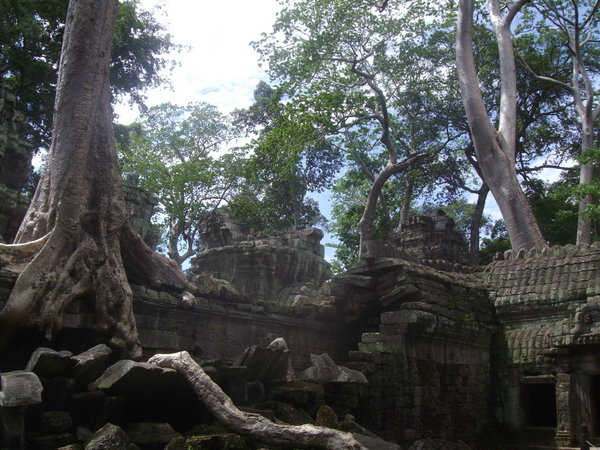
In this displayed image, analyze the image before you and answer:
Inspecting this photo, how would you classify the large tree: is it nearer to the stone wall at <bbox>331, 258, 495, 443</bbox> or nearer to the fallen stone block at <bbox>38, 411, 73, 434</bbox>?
the stone wall at <bbox>331, 258, 495, 443</bbox>

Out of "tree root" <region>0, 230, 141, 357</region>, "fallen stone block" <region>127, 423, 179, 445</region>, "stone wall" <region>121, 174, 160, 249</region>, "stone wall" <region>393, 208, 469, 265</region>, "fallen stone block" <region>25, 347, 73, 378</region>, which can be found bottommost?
"fallen stone block" <region>127, 423, 179, 445</region>

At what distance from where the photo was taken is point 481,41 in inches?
963

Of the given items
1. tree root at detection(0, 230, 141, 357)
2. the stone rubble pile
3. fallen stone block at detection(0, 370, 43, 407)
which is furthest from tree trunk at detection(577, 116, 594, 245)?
fallen stone block at detection(0, 370, 43, 407)

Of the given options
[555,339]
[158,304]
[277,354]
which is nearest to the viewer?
[277,354]

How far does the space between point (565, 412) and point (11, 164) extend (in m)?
11.2

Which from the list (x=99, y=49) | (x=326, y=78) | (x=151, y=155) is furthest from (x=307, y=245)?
(x=151, y=155)

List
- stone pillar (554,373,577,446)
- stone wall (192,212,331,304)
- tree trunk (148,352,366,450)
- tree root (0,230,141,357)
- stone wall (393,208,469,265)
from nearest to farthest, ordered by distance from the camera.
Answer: tree trunk (148,352,366,450) < tree root (0,230,141,357) < stone pillar (554,373,577,446) < stone wall (192,212,331,304) < stone wall (393,208,469,265)

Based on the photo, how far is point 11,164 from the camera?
12.8 m

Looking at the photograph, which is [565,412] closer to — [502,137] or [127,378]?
[127,378]

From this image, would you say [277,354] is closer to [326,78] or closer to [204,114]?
[326,78]

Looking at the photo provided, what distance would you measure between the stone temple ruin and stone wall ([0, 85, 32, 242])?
373 cm

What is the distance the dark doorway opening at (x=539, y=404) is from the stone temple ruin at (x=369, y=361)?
0.10ft

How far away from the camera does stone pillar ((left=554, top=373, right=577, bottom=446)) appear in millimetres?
9227

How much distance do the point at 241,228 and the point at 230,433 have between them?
47.3 ft
